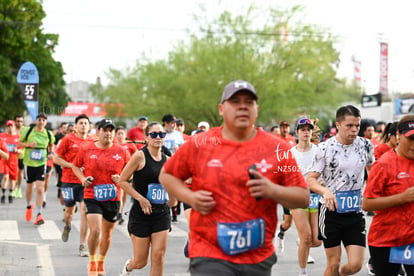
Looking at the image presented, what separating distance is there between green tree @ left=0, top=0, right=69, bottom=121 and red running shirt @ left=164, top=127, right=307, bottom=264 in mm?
35659

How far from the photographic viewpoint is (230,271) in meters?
4.26

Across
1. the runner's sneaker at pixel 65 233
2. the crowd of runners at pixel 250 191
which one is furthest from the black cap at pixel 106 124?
the runner's sneaker at pixel 65 233

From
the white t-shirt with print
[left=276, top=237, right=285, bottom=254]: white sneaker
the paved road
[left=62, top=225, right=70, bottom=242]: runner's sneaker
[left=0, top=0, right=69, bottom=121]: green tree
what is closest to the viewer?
the white t-shirt with print

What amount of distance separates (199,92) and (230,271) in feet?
128

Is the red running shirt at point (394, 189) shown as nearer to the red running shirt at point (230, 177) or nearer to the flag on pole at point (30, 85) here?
the red running shirt at point (230, 177)

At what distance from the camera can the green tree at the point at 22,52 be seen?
4156 centimetres

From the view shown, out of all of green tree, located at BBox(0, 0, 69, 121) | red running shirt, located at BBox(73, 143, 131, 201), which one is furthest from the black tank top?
green tree, located at BBox(0, 0, 69, 121)

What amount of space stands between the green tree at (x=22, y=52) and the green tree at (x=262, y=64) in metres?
8.10

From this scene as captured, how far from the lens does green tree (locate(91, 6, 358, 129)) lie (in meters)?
42.2

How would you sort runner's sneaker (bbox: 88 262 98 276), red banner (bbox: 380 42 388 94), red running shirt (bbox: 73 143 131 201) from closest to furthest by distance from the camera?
1. runner's sneaker (bbox: 88 262 98 276)
2. red running shirt (bbox: 73 143 131 201)
3. red banner (bbox: 380 42 388 94)

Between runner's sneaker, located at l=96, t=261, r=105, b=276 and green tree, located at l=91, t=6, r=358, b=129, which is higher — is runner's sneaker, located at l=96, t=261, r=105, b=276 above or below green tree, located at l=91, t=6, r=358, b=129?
below

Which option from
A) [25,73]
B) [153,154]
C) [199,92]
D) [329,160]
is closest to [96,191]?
[153,154]

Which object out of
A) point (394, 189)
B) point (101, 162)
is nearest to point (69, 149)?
point (101, 162)

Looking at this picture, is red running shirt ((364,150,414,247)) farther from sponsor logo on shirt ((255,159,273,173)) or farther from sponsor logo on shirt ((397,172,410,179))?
sponsor logo on shirt ((255,159,273,173))
